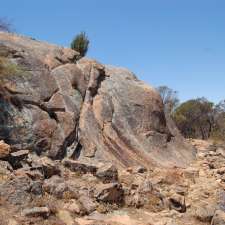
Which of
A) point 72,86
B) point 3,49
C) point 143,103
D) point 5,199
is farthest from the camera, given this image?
point 143,103

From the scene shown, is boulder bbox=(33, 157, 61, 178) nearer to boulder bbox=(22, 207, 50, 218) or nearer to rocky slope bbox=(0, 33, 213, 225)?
rocky slope bbox=(0, 33, 213, 225)

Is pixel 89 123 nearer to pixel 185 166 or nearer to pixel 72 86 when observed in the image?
pixel 72 86

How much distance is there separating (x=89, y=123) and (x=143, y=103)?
10.7 feet

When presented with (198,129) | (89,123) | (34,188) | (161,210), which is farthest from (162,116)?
(198,129)

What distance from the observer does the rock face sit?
527 inches

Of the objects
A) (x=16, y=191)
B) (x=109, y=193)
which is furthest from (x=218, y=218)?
(x=16, y=191)

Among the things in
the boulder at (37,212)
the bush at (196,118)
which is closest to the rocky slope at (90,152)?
the boulder at (37,212)

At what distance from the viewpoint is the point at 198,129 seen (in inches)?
1417

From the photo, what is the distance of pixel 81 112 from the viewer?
15.4 meters

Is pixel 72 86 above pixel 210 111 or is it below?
below

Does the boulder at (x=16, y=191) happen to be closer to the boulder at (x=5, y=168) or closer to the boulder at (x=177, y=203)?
the boulder at (x=5, y=168)

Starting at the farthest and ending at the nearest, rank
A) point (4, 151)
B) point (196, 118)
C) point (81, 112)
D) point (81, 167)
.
Answer: point (196, 118) → point (81, 112) → point (81, 167) → point (4, 151)

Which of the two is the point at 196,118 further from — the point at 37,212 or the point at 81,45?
the point at 37,212

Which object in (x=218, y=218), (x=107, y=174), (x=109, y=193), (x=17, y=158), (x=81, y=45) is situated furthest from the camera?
(x=81, y=45)
